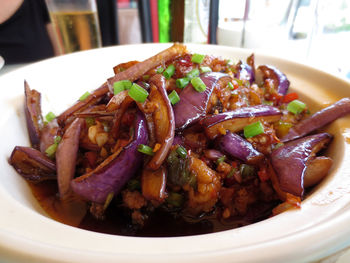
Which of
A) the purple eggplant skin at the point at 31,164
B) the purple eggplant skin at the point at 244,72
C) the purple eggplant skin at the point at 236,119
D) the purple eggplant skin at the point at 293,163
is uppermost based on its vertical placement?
the purple eggplant skin at the point at 244,72

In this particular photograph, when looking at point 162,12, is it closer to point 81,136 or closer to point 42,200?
point 81,136

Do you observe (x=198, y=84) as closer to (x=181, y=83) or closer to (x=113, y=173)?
(x=181, y=83)

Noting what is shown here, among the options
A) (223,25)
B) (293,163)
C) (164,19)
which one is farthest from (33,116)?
(223,25)

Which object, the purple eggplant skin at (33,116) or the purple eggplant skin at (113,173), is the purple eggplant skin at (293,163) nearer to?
the purple eggplant skin at (113,173)

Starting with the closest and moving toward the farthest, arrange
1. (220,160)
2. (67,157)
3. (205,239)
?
(205,239), (220,160), (67,157)

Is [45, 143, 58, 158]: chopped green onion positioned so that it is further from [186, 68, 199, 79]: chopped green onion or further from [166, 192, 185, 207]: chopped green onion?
[186, 68, 199, 79]: chopped green onion

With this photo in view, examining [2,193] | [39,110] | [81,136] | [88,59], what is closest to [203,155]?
[81,136]

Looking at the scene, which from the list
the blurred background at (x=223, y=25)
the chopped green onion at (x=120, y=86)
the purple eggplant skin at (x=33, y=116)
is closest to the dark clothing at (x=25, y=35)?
the blurred background at (x=223, y=25)
